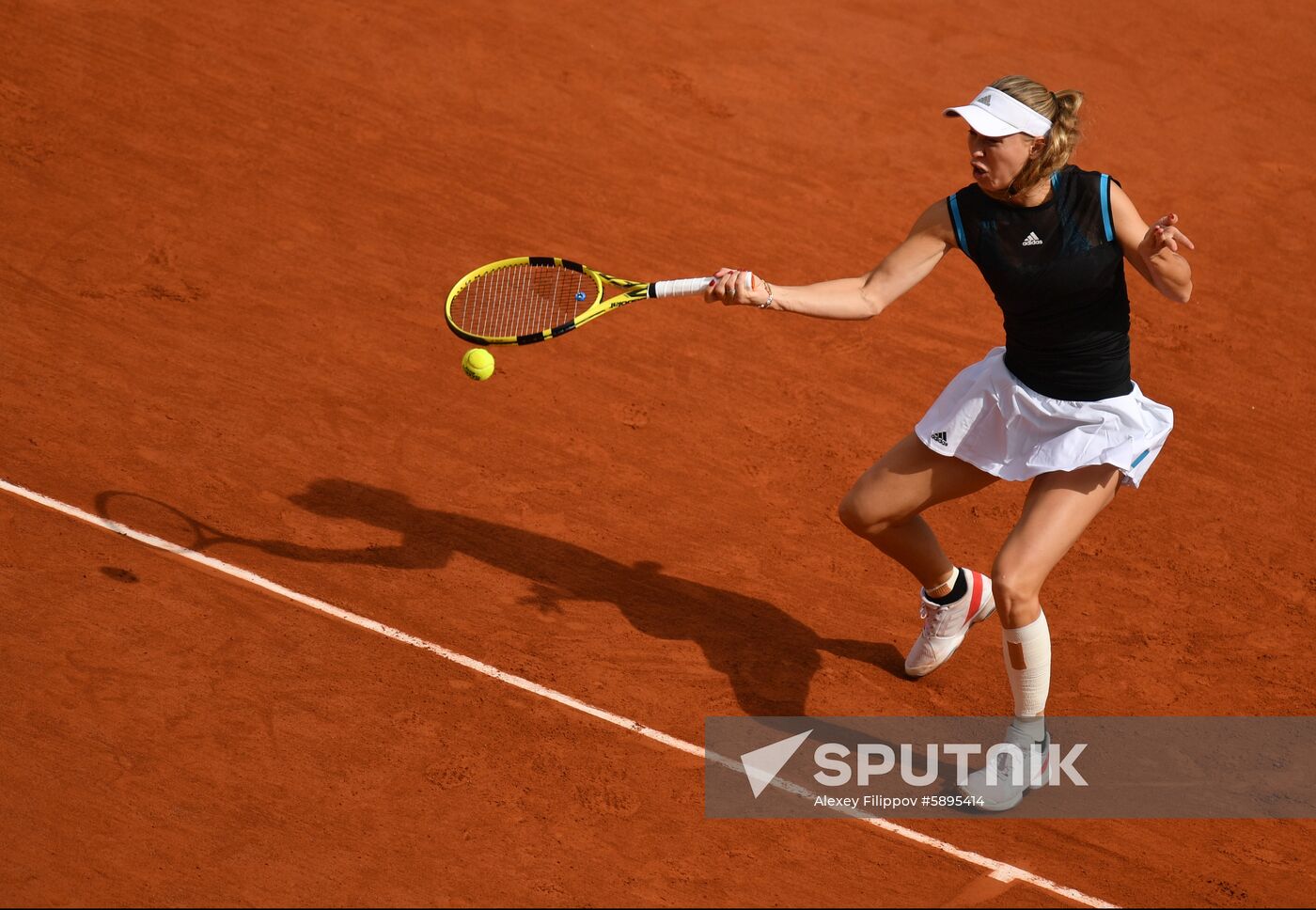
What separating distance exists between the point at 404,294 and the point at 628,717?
3440mm

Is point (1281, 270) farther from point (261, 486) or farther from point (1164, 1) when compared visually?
point (261, 486)

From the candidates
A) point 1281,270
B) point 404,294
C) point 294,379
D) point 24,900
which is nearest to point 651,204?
point 404,294

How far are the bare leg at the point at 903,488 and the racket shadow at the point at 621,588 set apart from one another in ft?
2.96

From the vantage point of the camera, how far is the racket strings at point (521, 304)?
6.75 metres

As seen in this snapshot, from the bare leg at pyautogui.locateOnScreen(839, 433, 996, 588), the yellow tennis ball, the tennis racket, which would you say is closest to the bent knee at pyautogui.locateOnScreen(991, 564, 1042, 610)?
the bare leg at pyautogui.locateOnScreen(839, 433, 996, 588)

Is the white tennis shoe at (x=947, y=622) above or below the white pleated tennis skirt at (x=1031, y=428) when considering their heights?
below

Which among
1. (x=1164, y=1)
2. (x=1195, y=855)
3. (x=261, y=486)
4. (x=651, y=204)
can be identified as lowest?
(x=1195, y=855)

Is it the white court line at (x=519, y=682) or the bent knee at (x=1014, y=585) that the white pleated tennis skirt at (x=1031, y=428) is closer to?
the bent knee at (x=1014, y=585)

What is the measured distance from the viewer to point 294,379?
7641 millimetres

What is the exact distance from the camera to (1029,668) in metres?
5.25

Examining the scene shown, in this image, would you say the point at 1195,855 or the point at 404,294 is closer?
the point at 1195,855

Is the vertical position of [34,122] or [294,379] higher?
[34,122]

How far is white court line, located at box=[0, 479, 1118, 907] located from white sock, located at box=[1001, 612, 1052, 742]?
1.84 ft

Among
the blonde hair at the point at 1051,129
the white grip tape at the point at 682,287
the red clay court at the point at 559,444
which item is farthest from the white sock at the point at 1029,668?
the white grip tape at the point at 682,287
